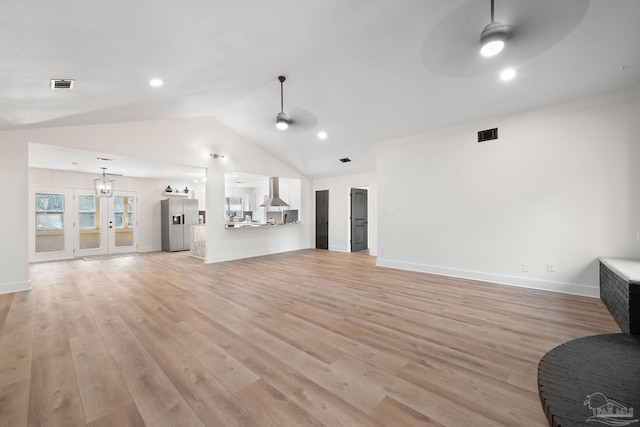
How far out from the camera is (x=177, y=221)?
877 centimetres

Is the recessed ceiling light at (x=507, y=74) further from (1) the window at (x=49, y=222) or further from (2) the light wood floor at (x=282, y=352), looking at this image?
(1) the window at (x=49, y=222)

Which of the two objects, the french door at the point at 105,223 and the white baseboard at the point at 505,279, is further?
the french door at the point at 105,223

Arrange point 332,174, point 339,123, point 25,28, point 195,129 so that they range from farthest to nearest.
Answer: point 332,174, point 195,129, point 339,123, point 25,28

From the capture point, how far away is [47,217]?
7.01m

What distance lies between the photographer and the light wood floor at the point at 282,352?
156 cm

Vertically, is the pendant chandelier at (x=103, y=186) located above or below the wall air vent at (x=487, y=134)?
below

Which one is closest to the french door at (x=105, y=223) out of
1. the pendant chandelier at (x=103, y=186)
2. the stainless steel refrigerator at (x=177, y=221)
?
the pendant chandelier at (x=103, y=186)

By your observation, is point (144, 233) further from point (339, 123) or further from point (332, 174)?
point (339, 123)

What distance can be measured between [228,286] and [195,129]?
12.9 ft

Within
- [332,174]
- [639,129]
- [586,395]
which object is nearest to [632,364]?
[586,395]

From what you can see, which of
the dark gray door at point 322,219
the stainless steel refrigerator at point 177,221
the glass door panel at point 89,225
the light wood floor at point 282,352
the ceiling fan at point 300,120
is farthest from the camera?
the dark gray door at point 322,219

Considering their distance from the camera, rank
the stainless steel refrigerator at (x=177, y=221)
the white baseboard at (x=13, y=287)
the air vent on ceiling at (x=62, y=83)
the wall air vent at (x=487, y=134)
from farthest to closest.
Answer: the stainless steel refrigerator at (x=177, y=221), the wall air vent at (x=487, y=134), the white baseboard at (x=13, y=287), the air vent on ceiling at (x=62, y=83)

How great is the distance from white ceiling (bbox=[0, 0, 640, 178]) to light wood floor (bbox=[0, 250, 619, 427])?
8.29 feet

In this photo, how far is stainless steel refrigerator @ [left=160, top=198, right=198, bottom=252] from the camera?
8594mm
